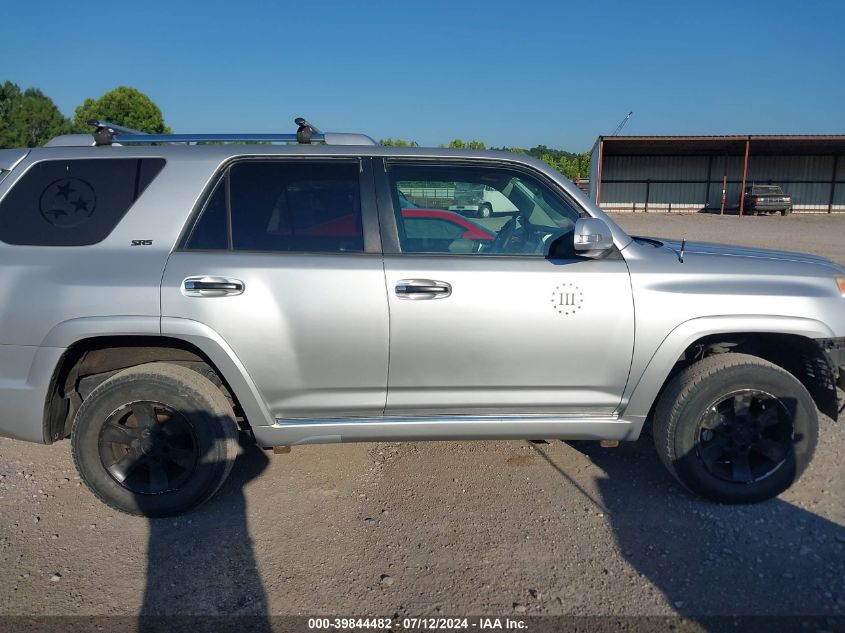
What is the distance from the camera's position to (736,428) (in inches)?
133

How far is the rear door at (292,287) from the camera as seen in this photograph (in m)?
3.13

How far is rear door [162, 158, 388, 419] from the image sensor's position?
3.13m

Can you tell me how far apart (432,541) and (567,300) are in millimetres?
1361

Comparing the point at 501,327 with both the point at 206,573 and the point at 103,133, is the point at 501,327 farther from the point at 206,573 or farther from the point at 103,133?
the point at 103,133

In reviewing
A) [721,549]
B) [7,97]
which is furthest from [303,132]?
[7,97]

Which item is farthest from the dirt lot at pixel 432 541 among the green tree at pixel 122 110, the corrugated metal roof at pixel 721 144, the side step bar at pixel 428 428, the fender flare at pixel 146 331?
the green tree at pixel 122 110

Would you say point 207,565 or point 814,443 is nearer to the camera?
point 207,565

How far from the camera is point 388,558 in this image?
303 centimetres

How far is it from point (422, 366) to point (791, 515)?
207 cm

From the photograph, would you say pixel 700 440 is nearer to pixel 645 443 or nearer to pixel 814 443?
pixel 814 443

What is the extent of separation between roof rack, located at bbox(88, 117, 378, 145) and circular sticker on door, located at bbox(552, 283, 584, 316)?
1312 millimetres

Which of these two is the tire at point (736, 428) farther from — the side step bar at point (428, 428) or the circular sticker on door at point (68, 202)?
the circular sticker on door at point (68, 202)

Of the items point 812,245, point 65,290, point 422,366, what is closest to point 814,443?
point 422,366

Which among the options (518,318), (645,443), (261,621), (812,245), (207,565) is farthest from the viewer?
(812,245)
